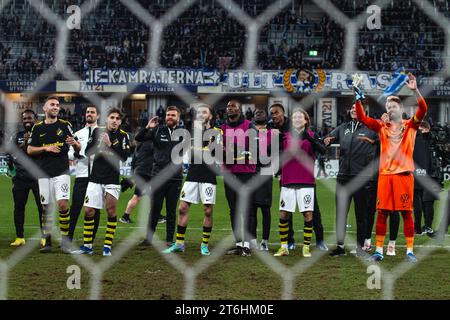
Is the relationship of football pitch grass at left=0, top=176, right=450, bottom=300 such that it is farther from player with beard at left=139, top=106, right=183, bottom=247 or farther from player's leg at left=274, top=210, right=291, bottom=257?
player with beard at left=139, top=106, right=183, bottom=247

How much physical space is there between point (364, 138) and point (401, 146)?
0.33 meters

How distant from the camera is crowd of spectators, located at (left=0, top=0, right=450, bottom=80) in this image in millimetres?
12852

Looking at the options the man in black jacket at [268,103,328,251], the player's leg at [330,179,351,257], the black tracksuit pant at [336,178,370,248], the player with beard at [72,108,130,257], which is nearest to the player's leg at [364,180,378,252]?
the black tracksuit pant at [336,178,370,248]

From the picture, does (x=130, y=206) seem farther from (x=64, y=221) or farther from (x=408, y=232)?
(x=408, y=232)

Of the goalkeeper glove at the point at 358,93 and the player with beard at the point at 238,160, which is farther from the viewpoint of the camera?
the player with beard at the point at 238,160

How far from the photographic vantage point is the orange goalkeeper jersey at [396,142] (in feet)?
17.9

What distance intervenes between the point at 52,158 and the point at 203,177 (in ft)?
4.18

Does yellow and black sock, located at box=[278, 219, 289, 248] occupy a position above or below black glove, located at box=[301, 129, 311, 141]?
below

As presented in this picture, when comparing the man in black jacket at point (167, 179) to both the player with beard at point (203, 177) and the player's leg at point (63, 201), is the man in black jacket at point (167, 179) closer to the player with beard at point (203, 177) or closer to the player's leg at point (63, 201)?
the player with beard at point (203, 177)

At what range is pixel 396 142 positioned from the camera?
5.49 m

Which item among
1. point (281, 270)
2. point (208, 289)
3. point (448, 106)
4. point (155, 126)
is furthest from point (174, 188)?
point (448, 106)

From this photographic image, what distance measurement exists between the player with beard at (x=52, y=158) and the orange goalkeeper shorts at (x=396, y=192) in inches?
98.0

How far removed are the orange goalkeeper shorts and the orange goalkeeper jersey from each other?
Result: 6 centimetres

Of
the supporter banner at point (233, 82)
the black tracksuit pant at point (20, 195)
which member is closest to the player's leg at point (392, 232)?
the black tracksuit pant at point (20, 195)
